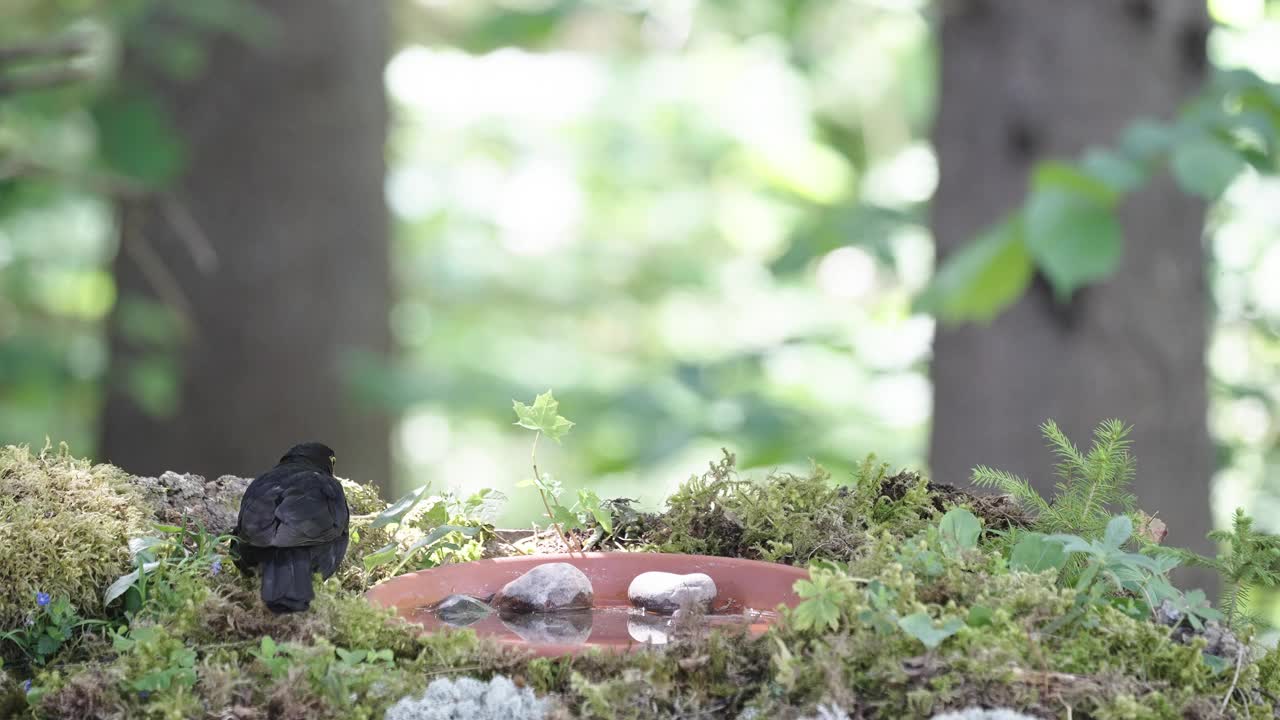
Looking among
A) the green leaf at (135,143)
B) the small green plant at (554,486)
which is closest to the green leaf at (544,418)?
the small green plant at (554,486)

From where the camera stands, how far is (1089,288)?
14.2 ft

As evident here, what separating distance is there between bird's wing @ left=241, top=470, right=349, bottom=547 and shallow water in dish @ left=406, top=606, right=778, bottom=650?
19 centimetres

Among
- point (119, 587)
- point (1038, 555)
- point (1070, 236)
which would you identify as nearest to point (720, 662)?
point (1038, 555)

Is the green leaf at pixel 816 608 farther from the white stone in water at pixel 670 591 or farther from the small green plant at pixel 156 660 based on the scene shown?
the small green plant at pixel 156 660

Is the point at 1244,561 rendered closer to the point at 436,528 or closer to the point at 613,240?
the point at 436,528

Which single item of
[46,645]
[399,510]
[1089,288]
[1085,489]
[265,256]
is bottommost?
[46,645]

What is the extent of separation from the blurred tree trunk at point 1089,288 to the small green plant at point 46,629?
3.05 meters

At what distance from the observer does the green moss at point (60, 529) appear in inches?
72.5

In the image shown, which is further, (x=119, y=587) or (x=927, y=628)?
(x=119, y=587)

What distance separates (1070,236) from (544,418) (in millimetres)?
1621

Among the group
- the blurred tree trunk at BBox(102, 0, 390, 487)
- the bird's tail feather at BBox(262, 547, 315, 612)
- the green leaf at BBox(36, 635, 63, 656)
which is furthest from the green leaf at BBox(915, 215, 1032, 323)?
the blurred tree trunk at BBox(102, 0, 390, 487)

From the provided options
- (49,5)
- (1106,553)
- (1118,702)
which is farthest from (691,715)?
(49,5)

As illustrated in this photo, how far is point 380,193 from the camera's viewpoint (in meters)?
7.50

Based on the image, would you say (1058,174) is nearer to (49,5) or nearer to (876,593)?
(876,593)
